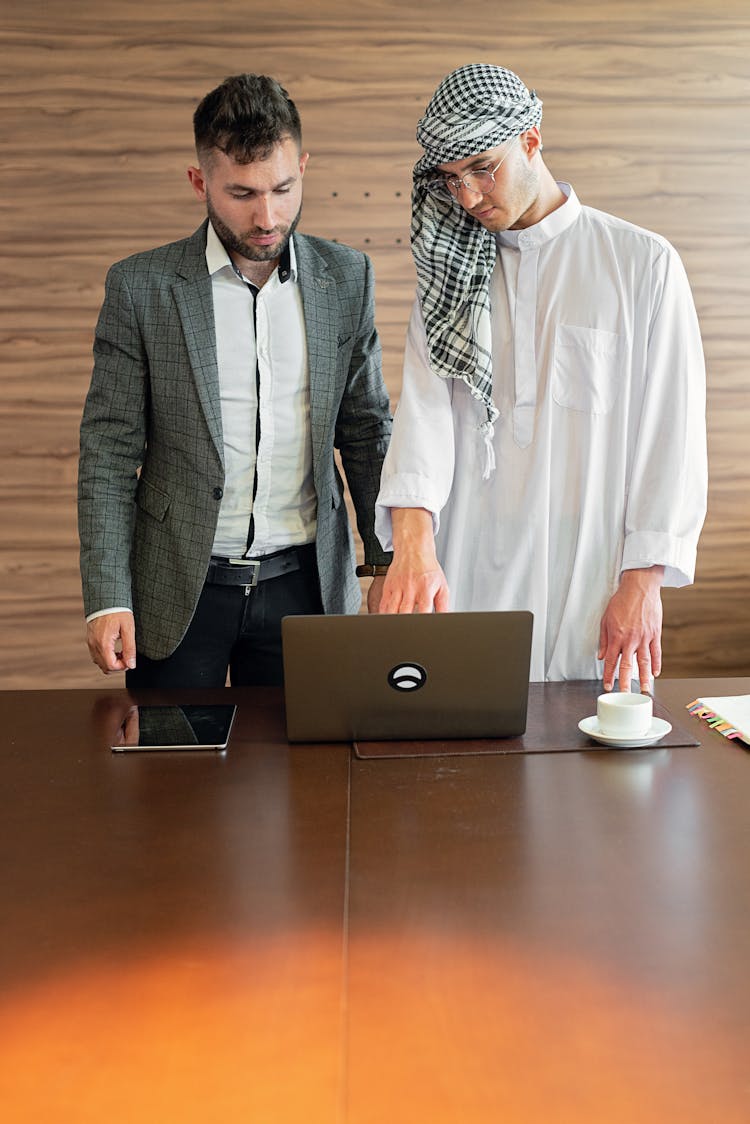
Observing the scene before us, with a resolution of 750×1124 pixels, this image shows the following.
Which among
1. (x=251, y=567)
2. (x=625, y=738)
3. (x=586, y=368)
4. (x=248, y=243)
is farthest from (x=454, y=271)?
(x=625, y=738)

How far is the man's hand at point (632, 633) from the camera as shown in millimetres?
1823

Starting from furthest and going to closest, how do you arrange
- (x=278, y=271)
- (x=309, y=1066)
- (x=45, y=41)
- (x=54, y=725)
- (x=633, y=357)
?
(x=45, y=41) < (x=278, y=271) < (x=633, y=357) < (x=54, y=725) < (x=309, y=1066)

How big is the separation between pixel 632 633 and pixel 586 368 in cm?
49

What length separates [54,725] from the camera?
1748 millimetres

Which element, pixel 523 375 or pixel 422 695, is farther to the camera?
pixel 523 375

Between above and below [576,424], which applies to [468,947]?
below

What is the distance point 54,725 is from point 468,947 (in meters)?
0.90

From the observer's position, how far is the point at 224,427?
90.2 inches

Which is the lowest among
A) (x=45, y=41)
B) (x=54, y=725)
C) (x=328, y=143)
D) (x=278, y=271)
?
(x=54, y=725)

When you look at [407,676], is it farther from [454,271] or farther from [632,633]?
[454,271]

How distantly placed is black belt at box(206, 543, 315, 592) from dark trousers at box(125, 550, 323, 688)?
1 centimetres

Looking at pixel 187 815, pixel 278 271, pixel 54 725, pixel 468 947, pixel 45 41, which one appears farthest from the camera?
pixel 45 41

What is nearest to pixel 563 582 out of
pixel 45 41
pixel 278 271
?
pixel 278 271

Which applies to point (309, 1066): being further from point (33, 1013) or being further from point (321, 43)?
point (321, 43)
